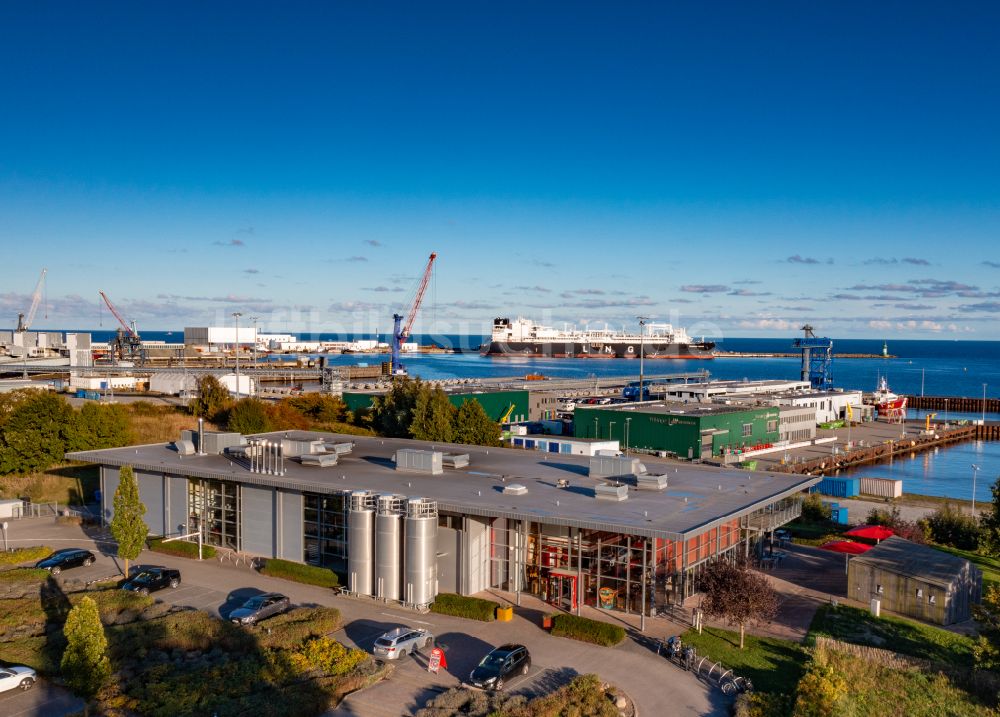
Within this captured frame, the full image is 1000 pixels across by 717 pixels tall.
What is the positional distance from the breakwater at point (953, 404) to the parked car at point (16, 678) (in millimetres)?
110708

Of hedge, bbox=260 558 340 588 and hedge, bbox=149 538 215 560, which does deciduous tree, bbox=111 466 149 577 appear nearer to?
hedge, bbox=149 538 215 560

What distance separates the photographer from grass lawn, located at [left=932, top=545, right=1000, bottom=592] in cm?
2531

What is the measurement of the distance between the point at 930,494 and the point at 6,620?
163 ft

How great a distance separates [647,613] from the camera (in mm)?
20609

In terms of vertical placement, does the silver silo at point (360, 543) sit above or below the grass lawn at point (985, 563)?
above

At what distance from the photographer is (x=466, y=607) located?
803 inches

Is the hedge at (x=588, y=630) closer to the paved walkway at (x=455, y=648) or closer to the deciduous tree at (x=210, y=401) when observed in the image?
the paved walkway at (x=455, y=648)

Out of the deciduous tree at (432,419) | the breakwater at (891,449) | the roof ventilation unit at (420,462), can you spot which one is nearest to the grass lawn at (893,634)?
the roof ventilation unit at (420,462)

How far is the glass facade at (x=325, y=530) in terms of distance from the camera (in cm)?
2417

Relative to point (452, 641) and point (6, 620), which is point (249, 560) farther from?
point (452, 641)

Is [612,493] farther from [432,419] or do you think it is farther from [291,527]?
[432,419]

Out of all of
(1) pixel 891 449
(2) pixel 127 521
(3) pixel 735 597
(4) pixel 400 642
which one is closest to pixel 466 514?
(4) pixel 400 642

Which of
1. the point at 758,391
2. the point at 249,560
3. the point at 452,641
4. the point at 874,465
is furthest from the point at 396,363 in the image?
the point at 452,641

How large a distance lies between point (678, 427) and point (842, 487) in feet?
38.1
